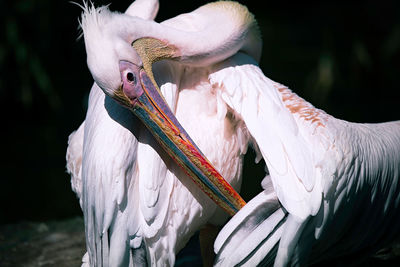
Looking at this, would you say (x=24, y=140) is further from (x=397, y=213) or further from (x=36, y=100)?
(x=397, y=213)

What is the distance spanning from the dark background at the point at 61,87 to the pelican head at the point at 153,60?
2551 millimetres

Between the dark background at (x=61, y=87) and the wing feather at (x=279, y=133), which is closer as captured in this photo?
the wing feather at (x=279, y=133)

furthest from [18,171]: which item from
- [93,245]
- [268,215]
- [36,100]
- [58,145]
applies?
[268,215]

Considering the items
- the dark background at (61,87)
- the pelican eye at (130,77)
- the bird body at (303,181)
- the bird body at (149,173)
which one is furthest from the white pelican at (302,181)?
the dark background at (61,87)

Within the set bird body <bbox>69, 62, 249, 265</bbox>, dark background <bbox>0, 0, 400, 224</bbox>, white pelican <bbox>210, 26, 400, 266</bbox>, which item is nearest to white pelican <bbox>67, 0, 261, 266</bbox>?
bird body <bbox>69, 62, 249, 265</bbox>

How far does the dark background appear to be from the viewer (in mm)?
5263

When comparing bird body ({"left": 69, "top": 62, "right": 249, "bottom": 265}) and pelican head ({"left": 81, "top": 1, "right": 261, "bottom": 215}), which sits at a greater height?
pelican head ({"left": 81, "top": 1, "right": 261, "bottom": 215})

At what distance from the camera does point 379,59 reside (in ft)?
21.7

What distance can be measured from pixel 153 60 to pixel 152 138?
0.32 meters

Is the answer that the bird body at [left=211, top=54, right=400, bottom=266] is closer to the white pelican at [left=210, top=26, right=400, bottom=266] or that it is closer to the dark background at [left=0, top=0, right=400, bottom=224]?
the white pelican at [left=210, top=26, right=400, bottom=266]

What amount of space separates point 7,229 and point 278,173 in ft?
7.17

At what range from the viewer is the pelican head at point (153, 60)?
2.24 metres

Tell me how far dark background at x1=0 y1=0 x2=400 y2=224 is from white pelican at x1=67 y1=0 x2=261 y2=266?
97.1 inches

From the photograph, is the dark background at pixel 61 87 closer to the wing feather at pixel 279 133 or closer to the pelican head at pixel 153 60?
the pelican head at pixel 153 60
